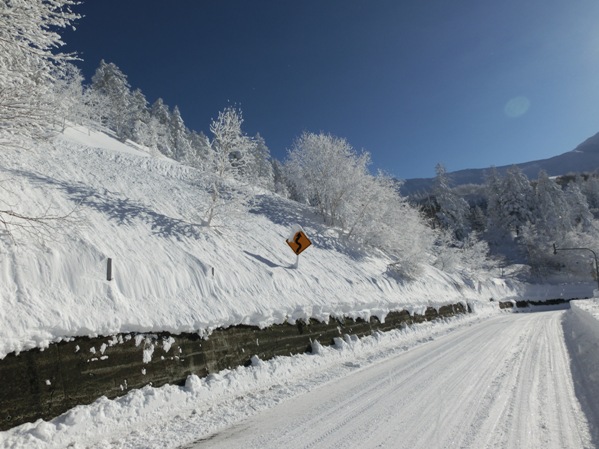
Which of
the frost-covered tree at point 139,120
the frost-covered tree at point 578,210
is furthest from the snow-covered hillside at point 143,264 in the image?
the frost-covered tree at point 578,210

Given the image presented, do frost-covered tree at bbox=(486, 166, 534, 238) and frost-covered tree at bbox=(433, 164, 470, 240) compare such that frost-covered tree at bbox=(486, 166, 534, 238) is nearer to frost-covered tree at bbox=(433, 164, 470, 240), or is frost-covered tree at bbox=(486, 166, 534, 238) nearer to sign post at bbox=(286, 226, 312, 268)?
frost-covered tree at bbox=(433, 164, 470, 240)

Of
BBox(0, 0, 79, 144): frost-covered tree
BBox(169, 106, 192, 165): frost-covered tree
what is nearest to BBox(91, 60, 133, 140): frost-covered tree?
BBox(169, 106, 192, 165): frost-covered tree

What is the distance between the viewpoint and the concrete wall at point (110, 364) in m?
5.11

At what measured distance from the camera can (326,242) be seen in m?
23.8

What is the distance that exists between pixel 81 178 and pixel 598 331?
57.8 ft

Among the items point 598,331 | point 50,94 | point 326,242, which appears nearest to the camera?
point 50,94

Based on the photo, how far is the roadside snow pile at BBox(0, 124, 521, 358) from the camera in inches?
250

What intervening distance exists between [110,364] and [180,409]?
1482 millimetres

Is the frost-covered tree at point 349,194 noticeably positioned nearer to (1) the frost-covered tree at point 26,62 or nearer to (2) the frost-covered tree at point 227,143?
(2) the frost-covered tree at point 227,143

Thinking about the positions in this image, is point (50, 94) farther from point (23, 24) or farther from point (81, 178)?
point (81, 178)

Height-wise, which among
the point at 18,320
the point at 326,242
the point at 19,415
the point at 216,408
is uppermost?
the point at 326,242

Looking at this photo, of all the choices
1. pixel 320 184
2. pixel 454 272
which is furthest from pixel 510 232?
pixel 320 184

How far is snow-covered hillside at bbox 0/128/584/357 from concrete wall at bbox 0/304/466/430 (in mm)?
218

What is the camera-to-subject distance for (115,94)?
59219 mm
